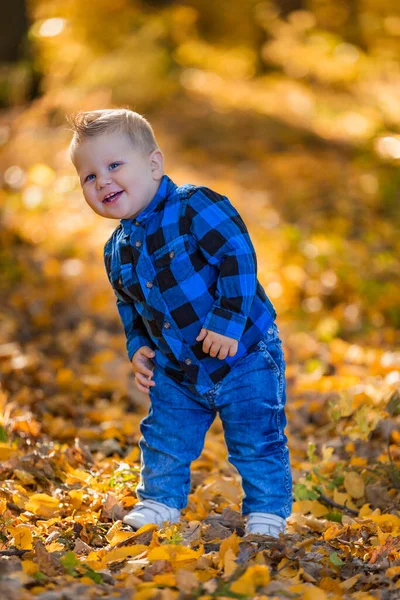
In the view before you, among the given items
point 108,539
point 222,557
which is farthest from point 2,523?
point 222,557

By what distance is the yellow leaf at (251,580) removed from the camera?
1942 mm

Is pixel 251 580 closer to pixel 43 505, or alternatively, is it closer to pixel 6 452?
pixel 43 505

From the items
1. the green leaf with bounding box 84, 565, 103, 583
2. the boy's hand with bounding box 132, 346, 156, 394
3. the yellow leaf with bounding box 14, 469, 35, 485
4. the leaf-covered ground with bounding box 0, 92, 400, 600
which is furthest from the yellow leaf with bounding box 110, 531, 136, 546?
the yellow leaf with bounding box 14, 469, 35, 485

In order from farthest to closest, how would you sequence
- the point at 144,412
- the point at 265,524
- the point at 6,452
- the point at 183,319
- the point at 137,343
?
the point at 144,412
the point at 6,452
the point at 137,343
the point at 265,524
the point at 183,319

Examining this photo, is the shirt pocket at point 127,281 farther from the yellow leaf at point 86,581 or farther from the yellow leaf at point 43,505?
the yellow leaf at point 86,581

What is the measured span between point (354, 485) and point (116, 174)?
63.9 inches

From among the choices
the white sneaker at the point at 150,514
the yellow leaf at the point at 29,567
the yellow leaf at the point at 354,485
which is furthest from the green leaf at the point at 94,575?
the yellow leaf at the point at 354,485

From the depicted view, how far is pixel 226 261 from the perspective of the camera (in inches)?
93.9

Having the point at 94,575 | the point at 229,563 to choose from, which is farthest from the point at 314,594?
the point at 94,575

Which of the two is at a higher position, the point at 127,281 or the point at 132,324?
the point at 127,281

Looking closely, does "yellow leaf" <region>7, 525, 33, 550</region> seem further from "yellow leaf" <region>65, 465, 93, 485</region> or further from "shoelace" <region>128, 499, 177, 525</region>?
"yellow leaf" <region>65, 465, 93, 485</region>

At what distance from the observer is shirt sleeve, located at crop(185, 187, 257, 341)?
2.38m

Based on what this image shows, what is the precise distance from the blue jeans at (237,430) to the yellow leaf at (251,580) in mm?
601

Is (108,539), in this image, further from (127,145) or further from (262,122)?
(262,122)
